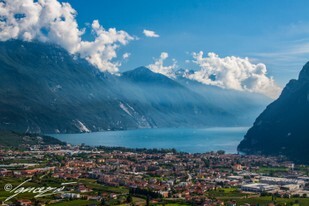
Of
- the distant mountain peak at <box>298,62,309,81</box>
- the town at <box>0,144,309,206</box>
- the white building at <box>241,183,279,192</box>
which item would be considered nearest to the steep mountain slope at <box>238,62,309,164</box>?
the distant mountain peak at <box>298,62,309,81</box>

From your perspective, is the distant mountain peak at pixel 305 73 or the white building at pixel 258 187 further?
the distant mountain peak at pixel 305 73

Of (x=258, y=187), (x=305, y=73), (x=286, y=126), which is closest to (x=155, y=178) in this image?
(x=258, y=187)

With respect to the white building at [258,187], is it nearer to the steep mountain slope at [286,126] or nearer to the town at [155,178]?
the town at [155,178]

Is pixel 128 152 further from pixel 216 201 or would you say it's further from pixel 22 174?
pixel 216 201

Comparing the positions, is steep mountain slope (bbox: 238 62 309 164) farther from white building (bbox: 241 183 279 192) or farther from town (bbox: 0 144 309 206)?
white building (bbox: 241 183 279 192)

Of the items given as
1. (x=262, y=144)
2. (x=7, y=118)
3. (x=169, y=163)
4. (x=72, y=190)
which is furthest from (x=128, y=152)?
(x=7, y=118)

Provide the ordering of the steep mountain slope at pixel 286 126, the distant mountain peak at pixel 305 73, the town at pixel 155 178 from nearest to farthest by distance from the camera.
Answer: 1. the town at pixel 155 178
2. the steep mountain slope at pixel 286 126
3. the distant mountain peak at pixel 305 73

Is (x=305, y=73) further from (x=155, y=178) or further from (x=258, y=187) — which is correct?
(x=258, y=187)

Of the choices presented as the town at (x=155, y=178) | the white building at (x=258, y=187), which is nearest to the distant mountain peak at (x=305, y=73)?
the town at (x=155, y=178)
